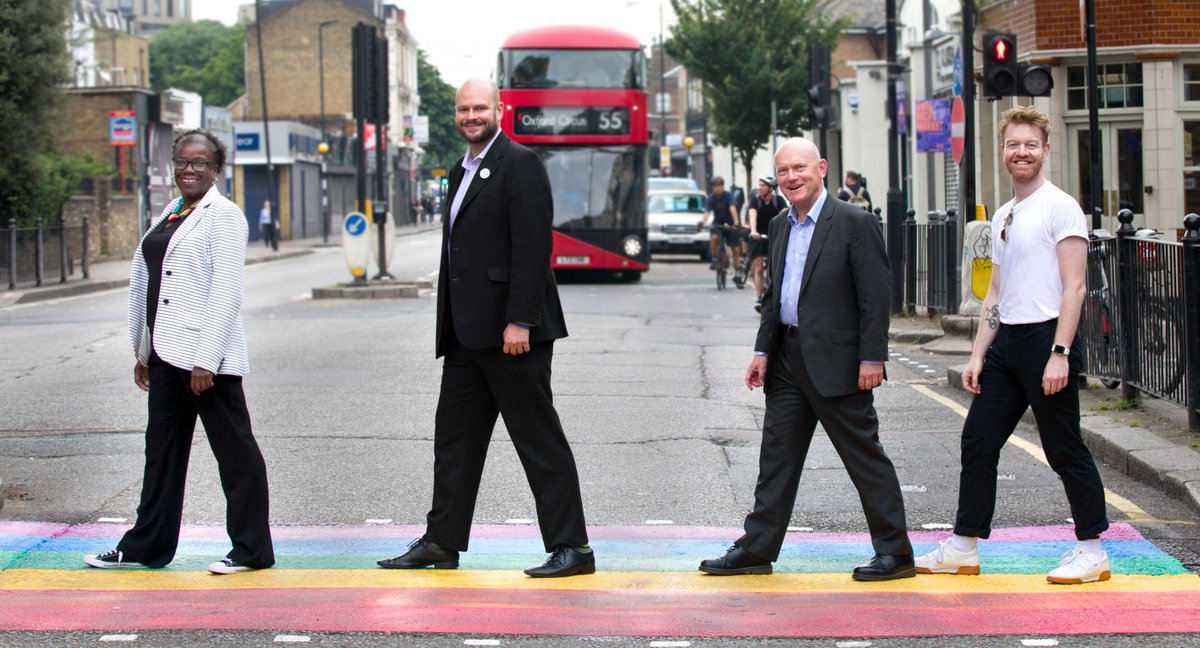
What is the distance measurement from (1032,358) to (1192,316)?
10.4 ft

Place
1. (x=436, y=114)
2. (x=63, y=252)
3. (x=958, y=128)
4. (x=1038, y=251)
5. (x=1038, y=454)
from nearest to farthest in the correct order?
(x=1038, y=251) < (x=1038, y=454) < (x=958, y=128) < (x=63, y=252) < (x=436, y=114)

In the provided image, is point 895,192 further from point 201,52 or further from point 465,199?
point 201,52

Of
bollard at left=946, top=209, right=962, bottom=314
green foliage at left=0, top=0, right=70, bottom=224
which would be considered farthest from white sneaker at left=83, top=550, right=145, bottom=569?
green foliage at left=0, top=0, right=70, bottom=224

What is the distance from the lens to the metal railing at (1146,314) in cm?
846

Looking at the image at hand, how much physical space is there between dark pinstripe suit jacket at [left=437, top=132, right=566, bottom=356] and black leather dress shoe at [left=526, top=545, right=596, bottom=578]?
81cm

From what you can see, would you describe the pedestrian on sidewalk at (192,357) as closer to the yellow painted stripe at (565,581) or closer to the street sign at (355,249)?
the yellow painted stripe at (565,581)

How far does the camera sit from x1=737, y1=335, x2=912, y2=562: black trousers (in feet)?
18.7

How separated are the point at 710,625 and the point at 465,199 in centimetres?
179

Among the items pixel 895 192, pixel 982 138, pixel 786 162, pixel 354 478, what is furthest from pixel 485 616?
pixel 982 138

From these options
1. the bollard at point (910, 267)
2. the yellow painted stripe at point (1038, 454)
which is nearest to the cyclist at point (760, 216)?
the bollard at point (910, 267)

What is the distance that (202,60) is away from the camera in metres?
135

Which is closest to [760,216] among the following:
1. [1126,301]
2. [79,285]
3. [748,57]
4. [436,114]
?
[1126,301]

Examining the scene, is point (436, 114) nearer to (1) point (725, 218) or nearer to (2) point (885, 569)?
(1) point (725, 218)

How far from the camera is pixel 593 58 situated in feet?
86.4
